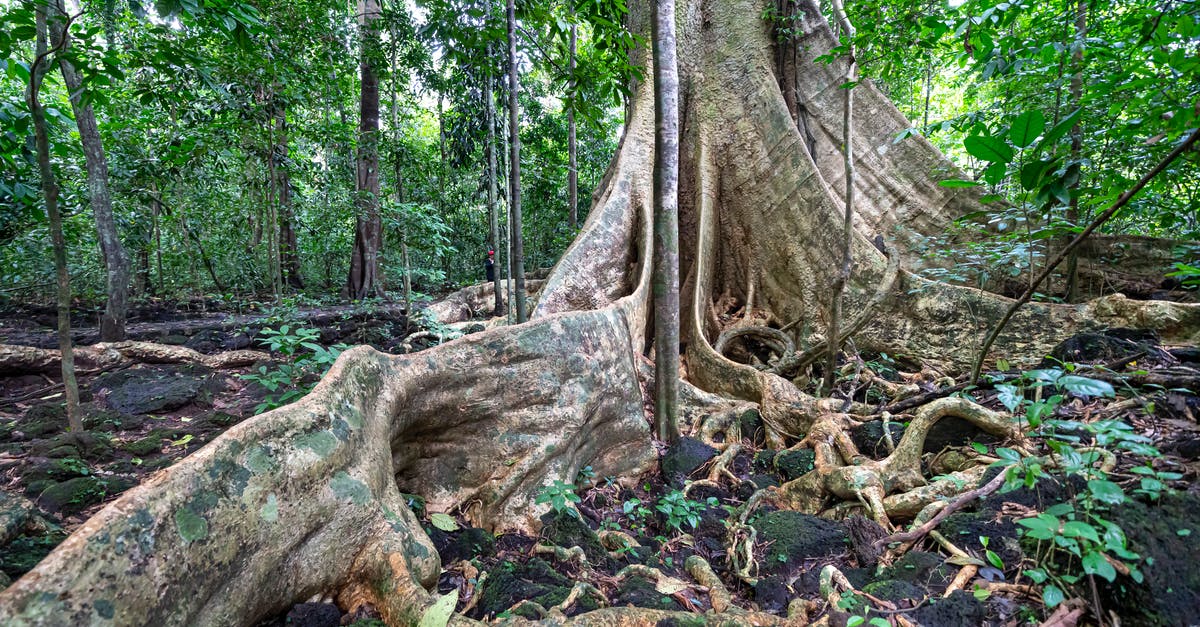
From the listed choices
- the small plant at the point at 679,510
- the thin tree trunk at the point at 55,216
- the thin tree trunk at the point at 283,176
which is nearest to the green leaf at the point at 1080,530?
the small plant at the point at 679,510

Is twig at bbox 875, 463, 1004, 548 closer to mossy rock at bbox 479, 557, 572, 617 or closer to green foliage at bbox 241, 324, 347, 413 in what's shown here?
mossy rock at bbox 479, 557, 572, 617

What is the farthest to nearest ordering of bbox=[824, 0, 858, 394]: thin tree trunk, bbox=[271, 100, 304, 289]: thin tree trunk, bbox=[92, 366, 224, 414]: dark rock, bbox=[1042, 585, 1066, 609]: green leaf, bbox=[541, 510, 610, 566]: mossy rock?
bbox=[271, 100, 304, 289]: thin tree trunk, bbox=[92, 366, 224, 414]: dark rock, bbox=[824, 0, 858, 394]: thin tree trunk, bbox=[541, 510, 610, 566]: mossy rock, bbox=[1042, 585, 1066, 609]: green leaf

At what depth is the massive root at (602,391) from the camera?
5.05 feet

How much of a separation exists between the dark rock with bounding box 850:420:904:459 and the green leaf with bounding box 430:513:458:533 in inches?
105

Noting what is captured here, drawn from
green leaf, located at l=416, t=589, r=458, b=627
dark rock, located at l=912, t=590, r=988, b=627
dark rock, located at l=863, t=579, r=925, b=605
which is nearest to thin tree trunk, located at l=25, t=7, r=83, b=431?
green leaf, located at l=416, t=589, r=458, b=627

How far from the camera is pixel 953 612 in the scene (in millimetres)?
1909

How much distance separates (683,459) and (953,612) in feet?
6.45

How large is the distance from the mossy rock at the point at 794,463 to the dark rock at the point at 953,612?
4.40ft

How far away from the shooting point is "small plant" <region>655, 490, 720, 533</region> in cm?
290

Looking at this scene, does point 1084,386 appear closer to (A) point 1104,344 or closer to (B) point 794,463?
(B) point 794,463

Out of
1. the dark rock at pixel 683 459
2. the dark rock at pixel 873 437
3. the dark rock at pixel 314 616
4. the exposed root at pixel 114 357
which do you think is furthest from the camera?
the exposed root at pixel 114 357

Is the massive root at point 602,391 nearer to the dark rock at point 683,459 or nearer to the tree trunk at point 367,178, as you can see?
the dark rock at point 683,459

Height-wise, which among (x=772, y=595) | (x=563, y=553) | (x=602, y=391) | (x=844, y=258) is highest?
(x=844, y=258)

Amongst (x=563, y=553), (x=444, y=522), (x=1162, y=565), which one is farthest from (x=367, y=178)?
(x=1162, y=565)
